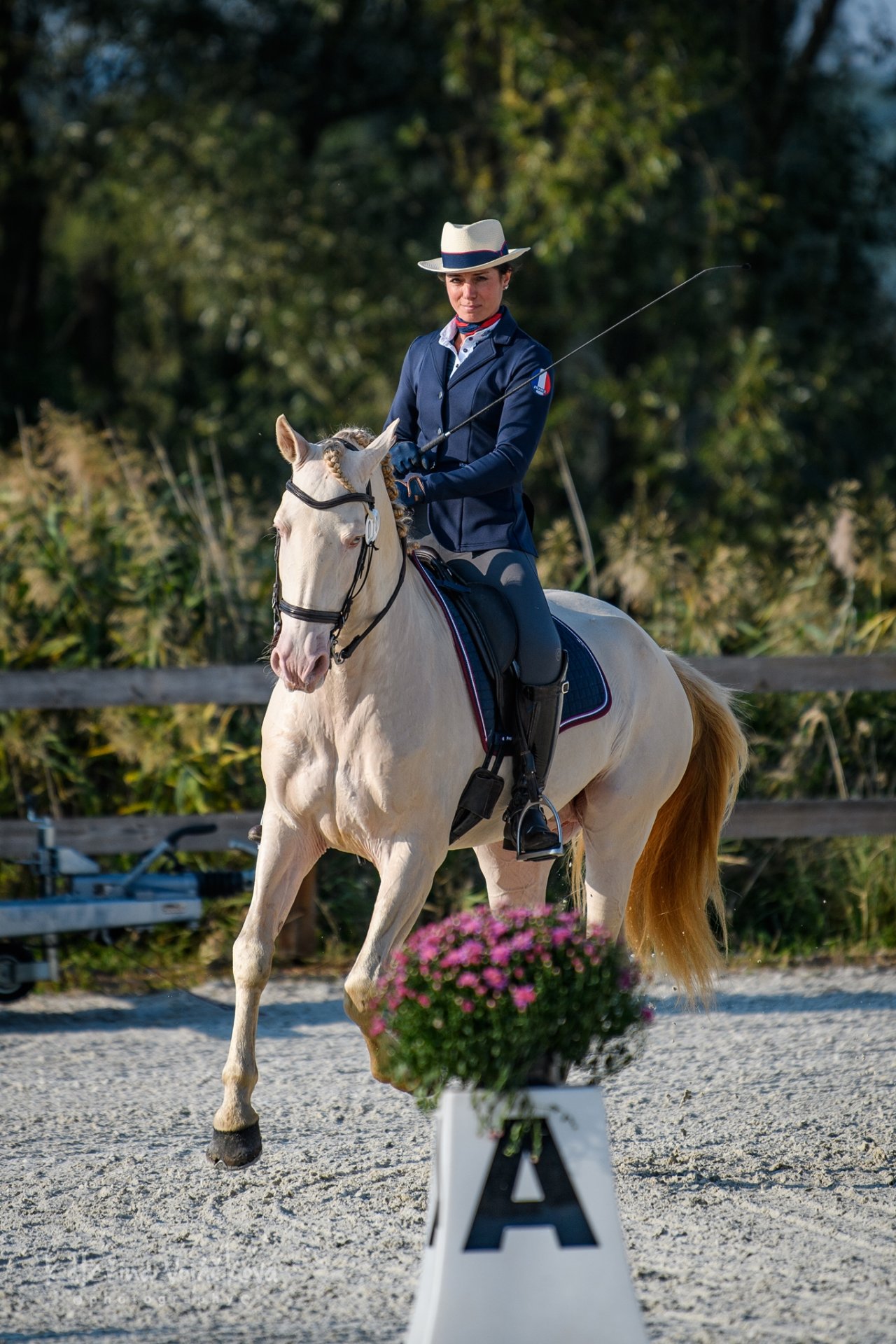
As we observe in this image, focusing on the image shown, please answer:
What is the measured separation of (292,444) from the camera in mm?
4059

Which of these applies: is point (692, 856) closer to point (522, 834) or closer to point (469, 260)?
point (522, 834)

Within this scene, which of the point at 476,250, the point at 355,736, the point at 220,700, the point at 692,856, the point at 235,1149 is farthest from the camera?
the point at 220,700

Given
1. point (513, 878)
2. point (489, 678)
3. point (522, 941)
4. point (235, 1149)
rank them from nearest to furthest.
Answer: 1. point (522, 941)
2. point (235, 1149)
3. point (489, 678)
4. point (513, 878)

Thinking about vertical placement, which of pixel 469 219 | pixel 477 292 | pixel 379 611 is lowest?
pixel 379 611

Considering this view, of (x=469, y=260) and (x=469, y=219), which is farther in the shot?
(x=469, y=219)

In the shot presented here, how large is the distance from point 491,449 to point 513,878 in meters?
1.67

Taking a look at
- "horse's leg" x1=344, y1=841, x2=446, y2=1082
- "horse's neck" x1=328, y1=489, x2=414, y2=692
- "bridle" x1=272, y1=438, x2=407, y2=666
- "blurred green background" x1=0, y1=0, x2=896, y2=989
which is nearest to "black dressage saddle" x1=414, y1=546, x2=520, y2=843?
"horse's leg" x1=344, y1=841, x2=446, y2=1082

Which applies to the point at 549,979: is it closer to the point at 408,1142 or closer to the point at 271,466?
the point at 408,1142

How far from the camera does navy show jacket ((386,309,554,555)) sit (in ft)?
15.2

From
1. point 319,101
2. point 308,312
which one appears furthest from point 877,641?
point 319,101

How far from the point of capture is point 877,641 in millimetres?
8594

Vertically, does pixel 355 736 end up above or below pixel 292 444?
below

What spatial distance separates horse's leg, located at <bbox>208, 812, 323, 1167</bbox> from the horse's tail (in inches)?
70.6

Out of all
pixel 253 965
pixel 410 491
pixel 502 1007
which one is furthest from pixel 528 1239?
pixel 410 491
